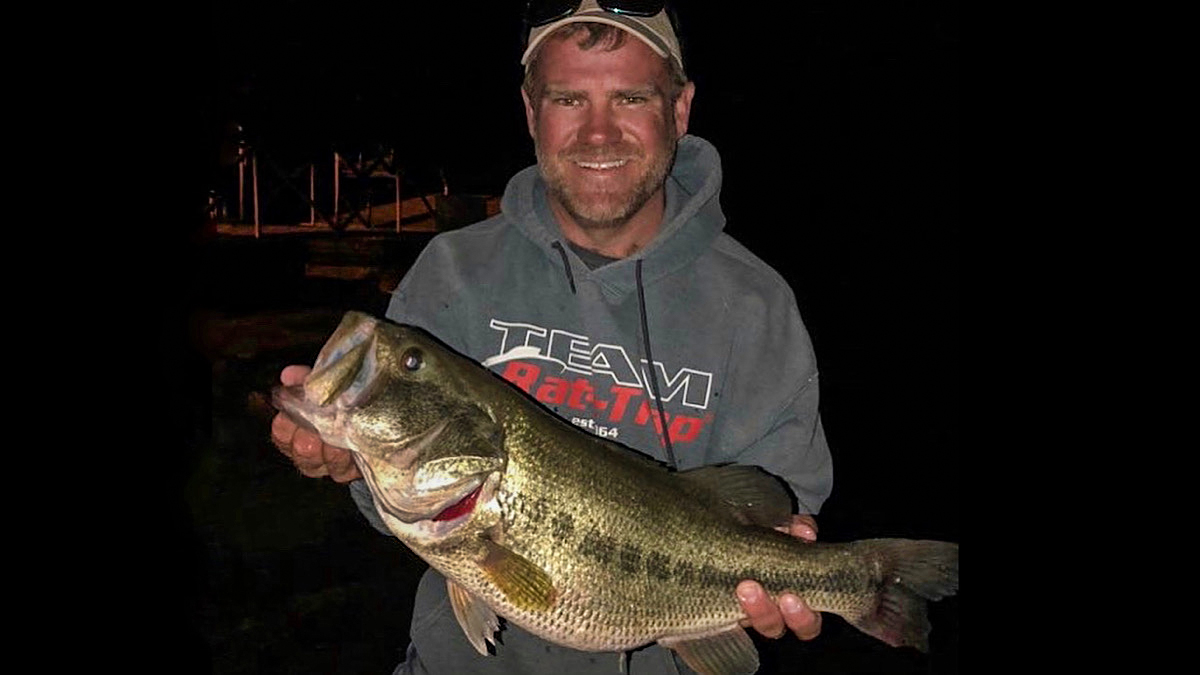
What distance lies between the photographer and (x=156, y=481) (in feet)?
11.4

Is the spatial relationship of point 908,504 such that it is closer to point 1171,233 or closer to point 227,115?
point 1171,233

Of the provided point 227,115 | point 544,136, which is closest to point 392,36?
point 227,115

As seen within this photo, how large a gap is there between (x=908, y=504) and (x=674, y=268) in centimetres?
932

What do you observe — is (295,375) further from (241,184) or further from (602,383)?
(241,184)

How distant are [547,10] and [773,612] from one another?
9.01 ft

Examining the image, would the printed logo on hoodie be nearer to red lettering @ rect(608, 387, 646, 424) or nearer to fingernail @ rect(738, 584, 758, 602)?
red lettering @ rect(608, 387, 646, 424)

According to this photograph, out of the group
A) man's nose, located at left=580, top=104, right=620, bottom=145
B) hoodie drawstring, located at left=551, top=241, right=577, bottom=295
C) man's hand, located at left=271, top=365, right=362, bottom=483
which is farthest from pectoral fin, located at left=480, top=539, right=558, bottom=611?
man's nose, located at left=580, top=104, right=620, bottom=145

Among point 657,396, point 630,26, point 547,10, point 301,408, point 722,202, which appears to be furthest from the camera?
point 722,202

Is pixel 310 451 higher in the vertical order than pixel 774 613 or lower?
higher

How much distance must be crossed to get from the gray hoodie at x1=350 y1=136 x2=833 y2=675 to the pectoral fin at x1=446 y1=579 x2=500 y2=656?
1.42 feet

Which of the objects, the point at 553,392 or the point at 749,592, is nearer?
the point at 749,592

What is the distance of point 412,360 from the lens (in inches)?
117

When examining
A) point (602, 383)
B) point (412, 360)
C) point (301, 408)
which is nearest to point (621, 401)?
point (602, 383)

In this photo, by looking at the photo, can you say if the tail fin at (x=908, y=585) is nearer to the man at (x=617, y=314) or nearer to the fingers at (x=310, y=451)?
the man at (x=617, y=314)
